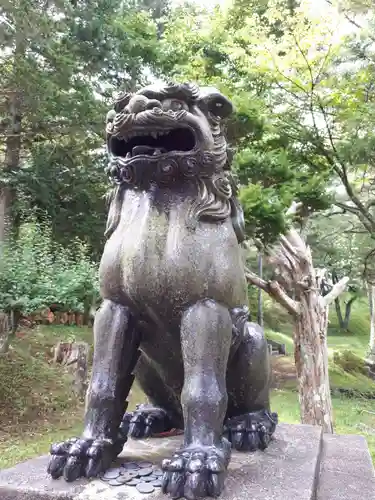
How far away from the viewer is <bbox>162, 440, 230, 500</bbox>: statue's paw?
66.8 inches

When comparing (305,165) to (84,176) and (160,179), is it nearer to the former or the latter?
(84,176)

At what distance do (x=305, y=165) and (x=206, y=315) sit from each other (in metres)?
5.42

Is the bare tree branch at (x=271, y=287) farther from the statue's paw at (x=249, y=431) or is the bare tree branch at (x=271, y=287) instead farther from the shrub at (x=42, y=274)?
the statue's paw at (x=249, y=431)

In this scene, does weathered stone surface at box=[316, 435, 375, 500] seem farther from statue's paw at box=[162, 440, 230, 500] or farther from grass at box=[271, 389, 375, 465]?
grass at box=[271, 389, 375, 465]

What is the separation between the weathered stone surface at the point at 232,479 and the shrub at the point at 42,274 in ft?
17.8

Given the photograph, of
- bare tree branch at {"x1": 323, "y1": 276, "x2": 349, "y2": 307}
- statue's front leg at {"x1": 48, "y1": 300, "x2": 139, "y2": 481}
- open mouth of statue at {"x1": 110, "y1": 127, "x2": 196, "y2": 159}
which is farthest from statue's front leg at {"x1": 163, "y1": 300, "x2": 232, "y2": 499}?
bare tree branch at {"x1": 323, "y1": 276, "x2": 349, "y2": 307}

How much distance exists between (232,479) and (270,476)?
17 centimetres

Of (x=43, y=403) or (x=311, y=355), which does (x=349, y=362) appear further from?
(x=43, y=403)

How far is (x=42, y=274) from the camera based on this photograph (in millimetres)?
7988

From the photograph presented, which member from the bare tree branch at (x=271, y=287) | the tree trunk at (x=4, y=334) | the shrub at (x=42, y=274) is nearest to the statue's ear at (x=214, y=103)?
the bare tree branch at (x=271, y=287)

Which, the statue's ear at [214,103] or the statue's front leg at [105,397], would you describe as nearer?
the statue's front leg at [105,397]

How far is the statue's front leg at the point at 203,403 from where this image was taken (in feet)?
5.66

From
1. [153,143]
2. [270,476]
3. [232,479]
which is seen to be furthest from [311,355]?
[153,143]

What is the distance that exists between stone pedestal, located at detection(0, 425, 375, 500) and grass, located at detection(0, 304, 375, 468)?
13.3 ft
